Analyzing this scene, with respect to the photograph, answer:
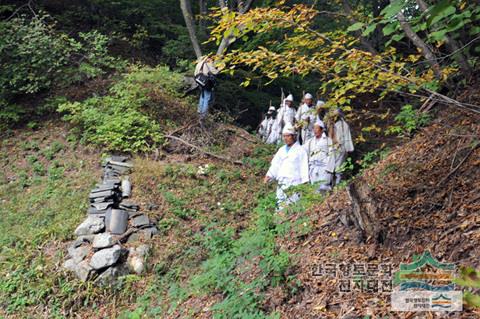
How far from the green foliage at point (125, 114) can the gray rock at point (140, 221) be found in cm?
261

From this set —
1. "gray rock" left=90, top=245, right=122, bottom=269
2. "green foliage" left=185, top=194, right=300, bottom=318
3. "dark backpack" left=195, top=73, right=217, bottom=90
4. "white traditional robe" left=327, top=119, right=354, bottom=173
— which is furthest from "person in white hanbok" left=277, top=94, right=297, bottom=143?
"gray rock" left=90, top=245, right=122, bottom=269

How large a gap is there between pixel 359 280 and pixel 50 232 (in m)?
5.29

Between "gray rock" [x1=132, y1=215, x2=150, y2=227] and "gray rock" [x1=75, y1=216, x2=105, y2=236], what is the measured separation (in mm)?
514

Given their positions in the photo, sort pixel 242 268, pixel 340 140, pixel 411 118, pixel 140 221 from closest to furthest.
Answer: pixel 242 268, pixel 411 118, pixel 140 221, pixel 340 140

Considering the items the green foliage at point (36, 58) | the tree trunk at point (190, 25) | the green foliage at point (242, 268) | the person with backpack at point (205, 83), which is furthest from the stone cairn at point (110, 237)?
the tree trunk at point (190, 25)

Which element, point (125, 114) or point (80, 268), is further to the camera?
point (125, 114)

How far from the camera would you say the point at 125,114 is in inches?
399

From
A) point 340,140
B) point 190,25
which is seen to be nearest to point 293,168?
point 340,140

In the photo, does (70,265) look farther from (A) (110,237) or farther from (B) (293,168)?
(B) (293,168)

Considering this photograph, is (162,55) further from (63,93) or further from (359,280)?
(359,280)

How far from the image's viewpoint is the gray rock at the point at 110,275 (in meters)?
5.88

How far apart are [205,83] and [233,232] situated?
5.94 m

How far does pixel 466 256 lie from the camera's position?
329cm

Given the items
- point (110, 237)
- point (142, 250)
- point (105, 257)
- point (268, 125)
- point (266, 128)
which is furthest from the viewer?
point (266, 128)
